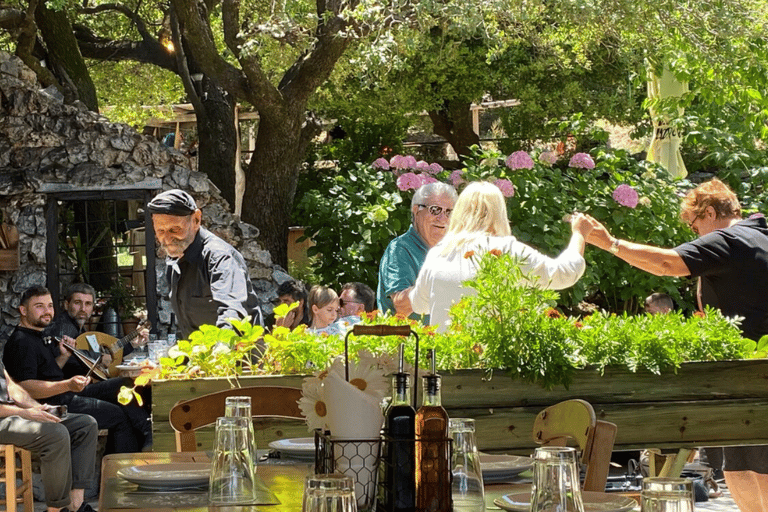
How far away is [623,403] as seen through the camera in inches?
157

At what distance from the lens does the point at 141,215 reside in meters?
11.3

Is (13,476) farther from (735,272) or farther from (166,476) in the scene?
(735,272)

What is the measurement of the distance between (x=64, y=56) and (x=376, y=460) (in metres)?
9.28

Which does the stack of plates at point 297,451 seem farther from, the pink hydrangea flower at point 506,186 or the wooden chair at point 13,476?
the pink hydrangea flower at point 506,186

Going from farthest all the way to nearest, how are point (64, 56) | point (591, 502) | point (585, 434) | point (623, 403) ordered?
point (64, 56)
point (623, 403)
point (585, 434)
point (591, 502)

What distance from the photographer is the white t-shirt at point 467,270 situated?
13.9ft

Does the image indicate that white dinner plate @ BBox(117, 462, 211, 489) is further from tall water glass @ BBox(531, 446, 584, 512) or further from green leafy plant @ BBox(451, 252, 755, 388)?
green leafy plant @ BBox(451, 252, 755, 388)

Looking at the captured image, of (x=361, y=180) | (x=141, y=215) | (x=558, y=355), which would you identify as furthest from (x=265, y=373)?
(x=141, y=215)

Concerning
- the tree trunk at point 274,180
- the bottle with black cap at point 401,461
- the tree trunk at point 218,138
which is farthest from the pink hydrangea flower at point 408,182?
the bottle with black cap at point 401,461

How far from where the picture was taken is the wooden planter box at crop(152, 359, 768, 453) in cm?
390

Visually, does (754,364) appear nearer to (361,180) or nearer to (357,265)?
(357,265)

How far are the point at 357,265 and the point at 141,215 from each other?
267 cm

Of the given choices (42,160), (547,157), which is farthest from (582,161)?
(42,160)

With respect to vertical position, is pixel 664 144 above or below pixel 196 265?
above
